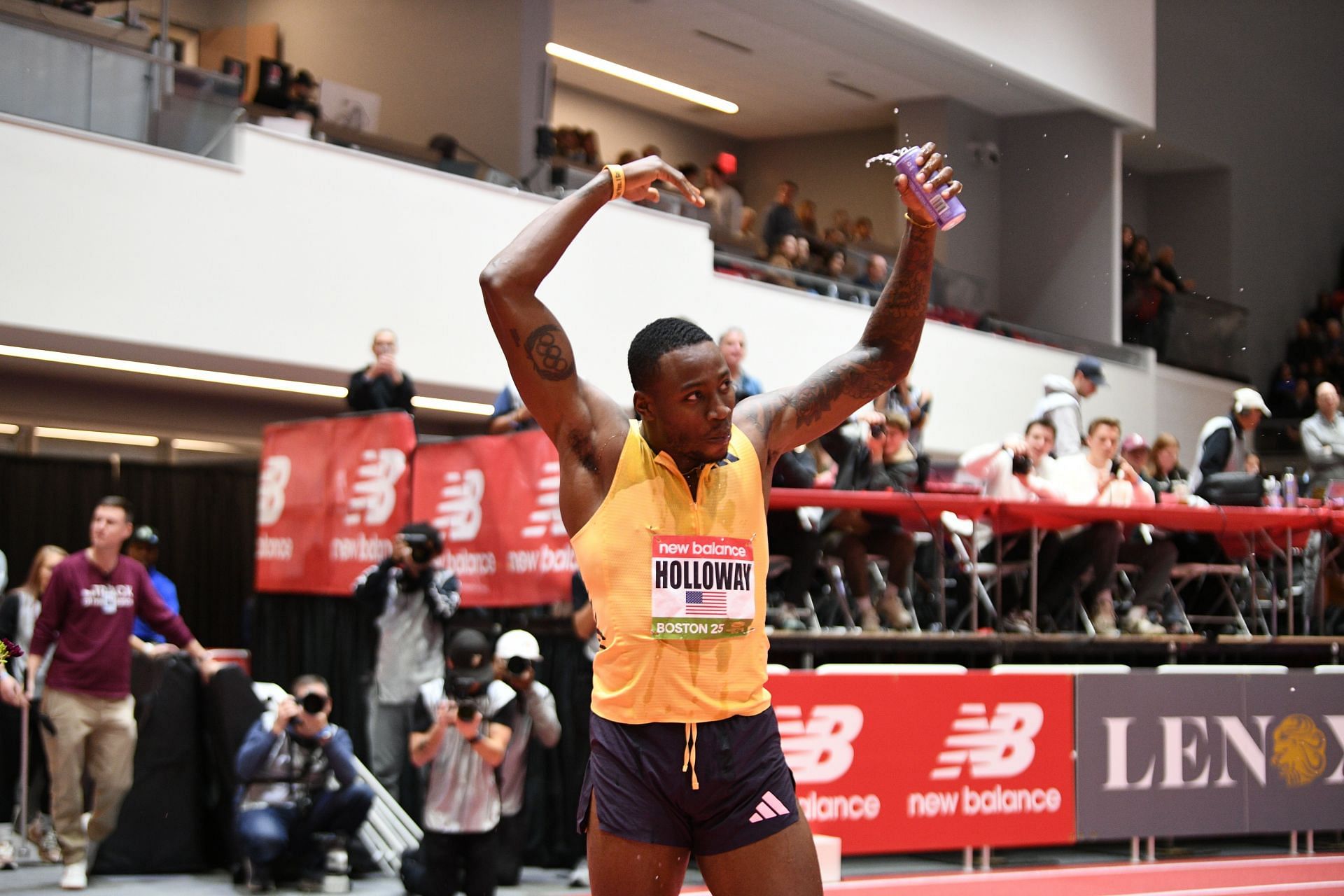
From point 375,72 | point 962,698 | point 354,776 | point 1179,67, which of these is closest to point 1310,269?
point 1179,67

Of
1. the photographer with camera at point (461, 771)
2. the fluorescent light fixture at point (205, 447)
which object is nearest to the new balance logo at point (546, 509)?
the photographer with camera at point (461, 771)

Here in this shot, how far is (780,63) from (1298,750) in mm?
13809

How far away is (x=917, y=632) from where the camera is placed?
28.0ft

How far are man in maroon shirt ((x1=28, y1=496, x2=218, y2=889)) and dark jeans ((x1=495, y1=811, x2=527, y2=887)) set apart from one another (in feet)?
6.97

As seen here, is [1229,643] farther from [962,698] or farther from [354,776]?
[354,776]

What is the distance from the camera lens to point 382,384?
31.4ft

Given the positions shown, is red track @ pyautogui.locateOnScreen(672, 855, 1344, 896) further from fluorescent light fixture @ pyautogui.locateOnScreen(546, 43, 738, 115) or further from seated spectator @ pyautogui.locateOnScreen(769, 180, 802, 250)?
fluorescent light fixture @ pyautogui.locateOnScreen(546, 43, 738, 115)

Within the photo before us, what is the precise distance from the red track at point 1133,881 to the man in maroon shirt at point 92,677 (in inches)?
141

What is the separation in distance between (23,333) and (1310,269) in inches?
792

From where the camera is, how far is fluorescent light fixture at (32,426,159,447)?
13.2 m

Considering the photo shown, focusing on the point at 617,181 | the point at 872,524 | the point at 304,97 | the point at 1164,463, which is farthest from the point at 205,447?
the point at 617,181

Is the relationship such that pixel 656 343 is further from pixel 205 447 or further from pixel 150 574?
pixel 205 447

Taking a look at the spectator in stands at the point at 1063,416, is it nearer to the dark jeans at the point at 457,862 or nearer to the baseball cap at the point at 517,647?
the baseball cap at the point at 517,647

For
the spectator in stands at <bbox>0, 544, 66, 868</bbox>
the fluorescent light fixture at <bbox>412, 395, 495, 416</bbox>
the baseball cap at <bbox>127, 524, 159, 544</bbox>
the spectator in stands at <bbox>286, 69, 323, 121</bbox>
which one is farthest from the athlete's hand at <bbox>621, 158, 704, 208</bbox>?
the fluorescent light fixture at <bbox>412, 395, 495, 416</bbox>
